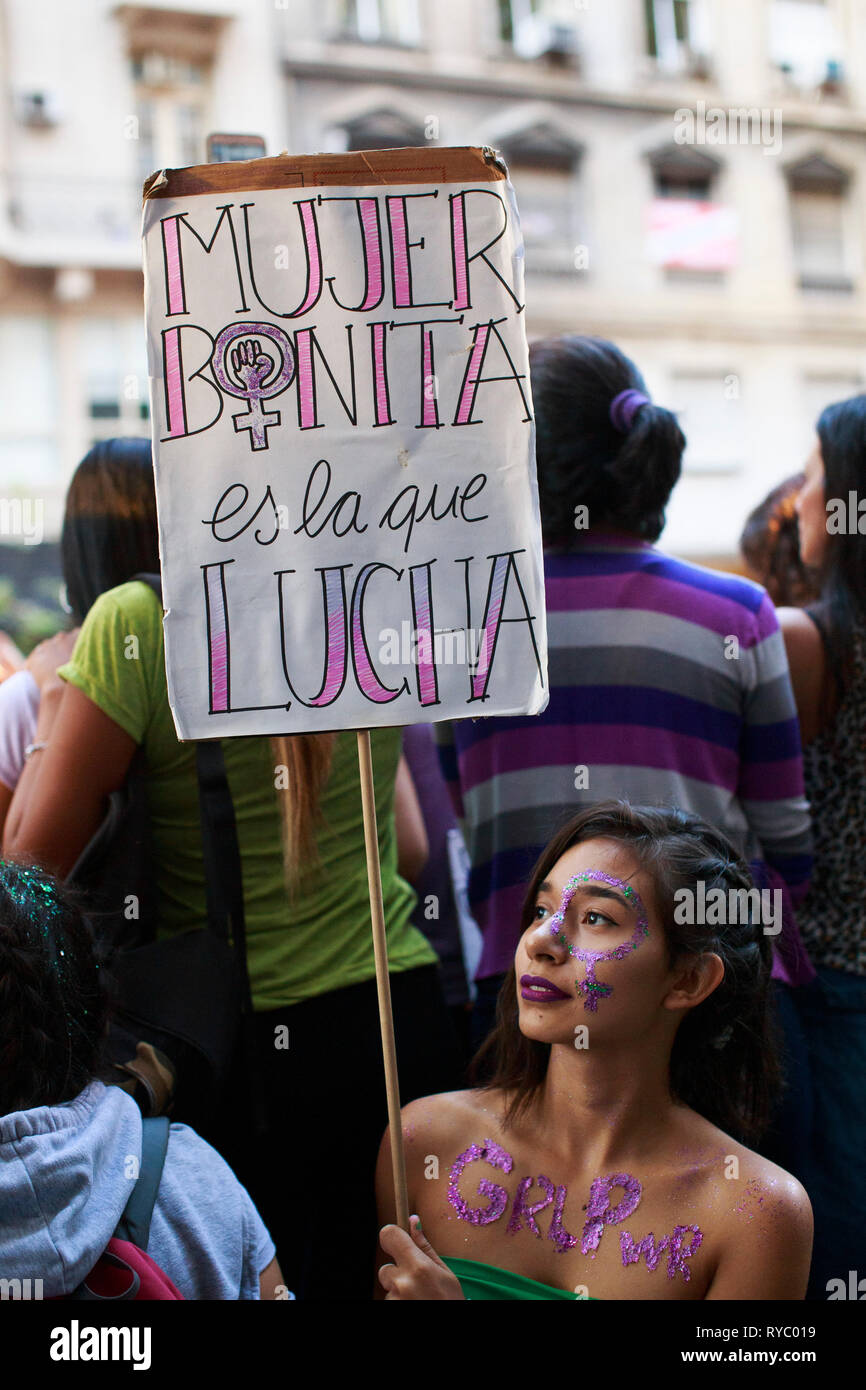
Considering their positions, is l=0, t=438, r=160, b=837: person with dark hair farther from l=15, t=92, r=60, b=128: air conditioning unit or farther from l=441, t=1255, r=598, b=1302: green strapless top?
l=15, t=92, r=60, b=128: air conditioning unit

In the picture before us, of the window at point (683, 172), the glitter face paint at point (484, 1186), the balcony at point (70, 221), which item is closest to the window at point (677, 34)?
the window at point (683, 172)

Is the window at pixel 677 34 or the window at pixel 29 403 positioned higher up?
the window at pixel 677 34

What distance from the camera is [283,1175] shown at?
1.75 metres

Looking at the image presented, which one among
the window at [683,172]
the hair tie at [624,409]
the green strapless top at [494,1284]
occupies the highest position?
Result: the window at [683,172]

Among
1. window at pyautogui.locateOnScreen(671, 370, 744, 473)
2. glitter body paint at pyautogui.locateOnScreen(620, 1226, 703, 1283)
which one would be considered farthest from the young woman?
window at pyautogui.locateOnScreen(671, 370, 744, 473)

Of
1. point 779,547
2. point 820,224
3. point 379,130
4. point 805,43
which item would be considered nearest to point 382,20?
point 379,130

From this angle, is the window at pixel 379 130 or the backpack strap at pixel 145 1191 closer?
the backpack strap at pixel 145 1191

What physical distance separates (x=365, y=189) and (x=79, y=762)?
2.43ft

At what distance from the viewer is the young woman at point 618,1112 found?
143cm

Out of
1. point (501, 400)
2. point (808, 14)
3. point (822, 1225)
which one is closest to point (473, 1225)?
point (822, 1225)

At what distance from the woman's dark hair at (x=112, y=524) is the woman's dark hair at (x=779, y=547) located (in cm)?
119

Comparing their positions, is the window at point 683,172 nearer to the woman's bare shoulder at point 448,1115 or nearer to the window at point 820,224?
the window at point 820,224

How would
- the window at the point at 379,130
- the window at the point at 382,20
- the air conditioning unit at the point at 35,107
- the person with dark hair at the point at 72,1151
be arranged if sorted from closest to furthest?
the person with dark hair at the point at 72,1151 < the air conditioning unit at the point at 35,107 < the window at the point at 379,130 < the window at the point at 382,20

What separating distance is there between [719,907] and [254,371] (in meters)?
0.81
